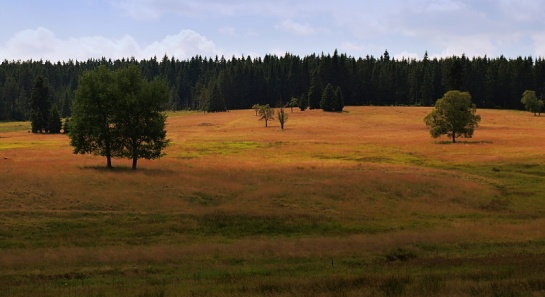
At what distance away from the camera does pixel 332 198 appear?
35.2 m

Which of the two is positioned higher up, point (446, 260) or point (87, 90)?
point (87, 90)

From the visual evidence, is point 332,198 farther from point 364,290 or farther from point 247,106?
point 247,106

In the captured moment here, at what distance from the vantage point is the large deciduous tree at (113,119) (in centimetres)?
4756

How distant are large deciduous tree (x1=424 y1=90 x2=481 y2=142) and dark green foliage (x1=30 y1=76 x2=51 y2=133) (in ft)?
290

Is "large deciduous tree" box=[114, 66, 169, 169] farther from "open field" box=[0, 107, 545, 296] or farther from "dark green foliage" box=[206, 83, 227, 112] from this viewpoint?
"dark green foliage" box=[206, 83, 227, 112]

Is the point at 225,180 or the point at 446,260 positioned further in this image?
the point at 225,180

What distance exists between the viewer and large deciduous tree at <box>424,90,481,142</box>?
83312 millimetres

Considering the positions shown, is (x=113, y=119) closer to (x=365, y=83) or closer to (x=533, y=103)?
(x=533, y=103)

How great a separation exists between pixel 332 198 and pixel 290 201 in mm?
3380

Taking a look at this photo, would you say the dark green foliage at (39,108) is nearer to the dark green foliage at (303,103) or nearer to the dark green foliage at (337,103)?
the dark green foliage at (303,103)

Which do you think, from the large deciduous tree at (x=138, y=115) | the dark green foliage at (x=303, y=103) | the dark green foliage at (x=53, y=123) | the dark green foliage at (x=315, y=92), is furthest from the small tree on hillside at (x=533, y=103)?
the dark green foliage at (x=53, y=123)

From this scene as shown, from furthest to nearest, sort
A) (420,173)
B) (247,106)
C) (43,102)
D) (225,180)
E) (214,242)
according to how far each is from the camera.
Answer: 1. (247,106)
2. (43,102)
3. (420,173)
4. (225,180)
5. (214,242)

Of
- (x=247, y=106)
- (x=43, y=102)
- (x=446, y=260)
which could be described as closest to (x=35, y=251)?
(x=446, y=260)

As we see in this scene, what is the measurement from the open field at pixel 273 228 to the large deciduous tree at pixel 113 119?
259 centimetres
